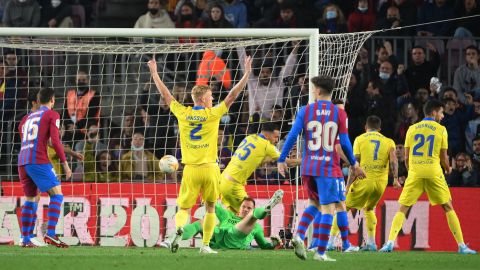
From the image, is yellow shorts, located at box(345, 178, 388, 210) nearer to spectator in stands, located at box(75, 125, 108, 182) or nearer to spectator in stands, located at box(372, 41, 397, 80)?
spectator in stands, located at box(372, 41, 397, 80)

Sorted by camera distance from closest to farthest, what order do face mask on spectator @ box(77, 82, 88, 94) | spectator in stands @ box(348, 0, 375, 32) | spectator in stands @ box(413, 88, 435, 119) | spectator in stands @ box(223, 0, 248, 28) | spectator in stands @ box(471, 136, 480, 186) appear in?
spectator in stands @ box(471, 136, 480, 186) < face mask on spectator @ box(77, 82, 88, 94) < spectator in stands @ box(413, 88, 435, 119) < spectator in stands @ box(348, 0, 375, 32) < spectator in stands @ box(223, 0, 248, 28)

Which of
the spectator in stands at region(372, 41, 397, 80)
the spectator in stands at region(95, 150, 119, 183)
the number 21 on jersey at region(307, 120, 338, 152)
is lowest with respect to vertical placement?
the spectator in stands at region(95, 150, 119, 183)

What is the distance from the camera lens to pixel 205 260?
1262cm

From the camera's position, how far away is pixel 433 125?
617 inches

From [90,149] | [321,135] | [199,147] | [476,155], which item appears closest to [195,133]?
[199,147]

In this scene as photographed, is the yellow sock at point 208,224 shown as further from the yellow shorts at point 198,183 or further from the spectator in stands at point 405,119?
the spectator in stands at point 405,119

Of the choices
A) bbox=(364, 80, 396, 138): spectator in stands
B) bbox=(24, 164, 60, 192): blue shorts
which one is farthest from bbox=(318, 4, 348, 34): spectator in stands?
bbox=(24, 164, 60, 192): blue shorts

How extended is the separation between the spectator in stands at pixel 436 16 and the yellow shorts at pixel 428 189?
5.84 metres

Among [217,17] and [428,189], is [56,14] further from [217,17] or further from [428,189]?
[428,189]

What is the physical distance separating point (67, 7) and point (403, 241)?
8.12 m

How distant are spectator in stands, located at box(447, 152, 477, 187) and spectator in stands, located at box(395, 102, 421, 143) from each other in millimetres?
1251

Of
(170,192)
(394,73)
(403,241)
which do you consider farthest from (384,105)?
(170,192)

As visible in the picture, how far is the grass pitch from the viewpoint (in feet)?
38.7

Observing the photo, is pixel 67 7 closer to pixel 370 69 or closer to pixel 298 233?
pixel 370 69
